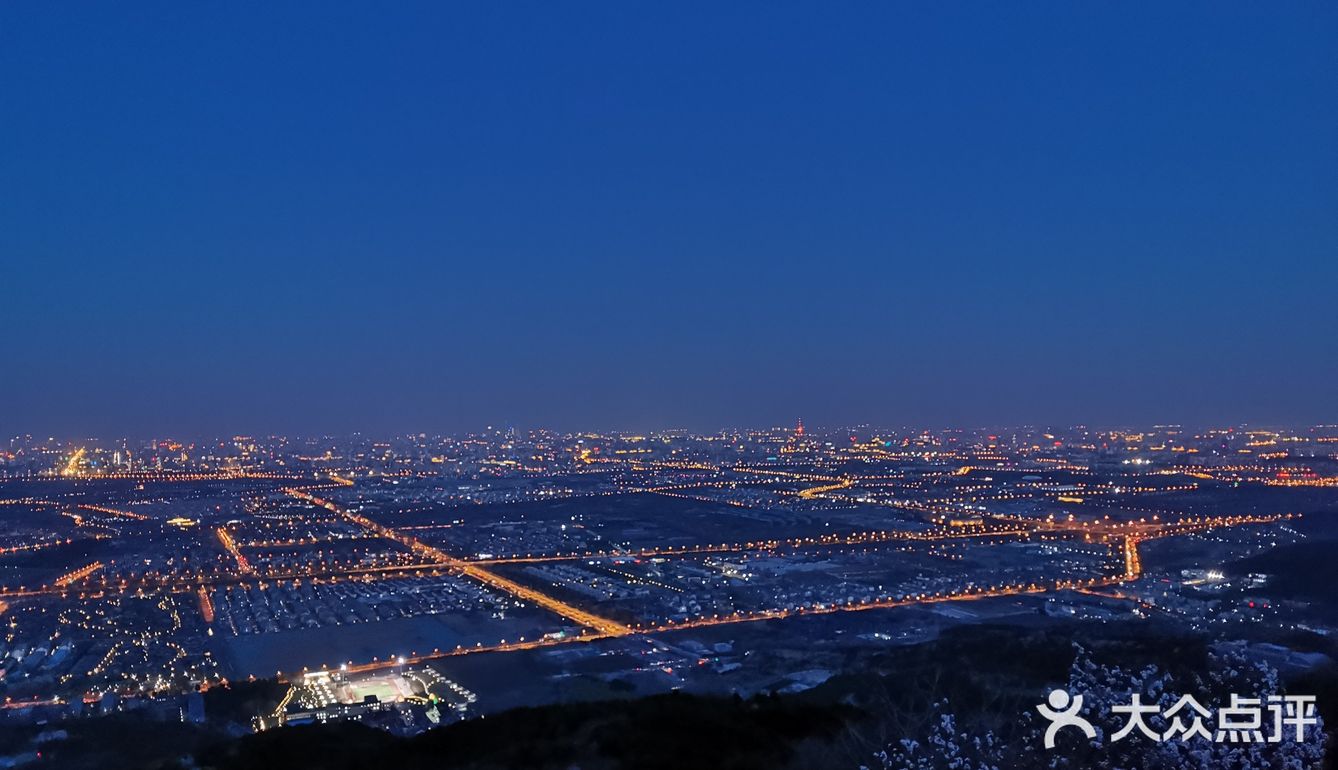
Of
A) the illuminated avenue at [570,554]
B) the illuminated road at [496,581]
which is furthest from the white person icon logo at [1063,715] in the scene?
the illuminated road at [496,581]

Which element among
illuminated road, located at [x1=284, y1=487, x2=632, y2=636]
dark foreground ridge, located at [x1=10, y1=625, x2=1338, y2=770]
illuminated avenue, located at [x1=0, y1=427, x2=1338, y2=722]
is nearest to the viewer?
dark foreground ridge, located at [x1=10, y1=625, x2=1338, y2=770]

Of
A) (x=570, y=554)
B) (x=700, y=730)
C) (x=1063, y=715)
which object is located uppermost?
(x=1063, y=715)

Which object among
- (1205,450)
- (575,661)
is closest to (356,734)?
(575,661)

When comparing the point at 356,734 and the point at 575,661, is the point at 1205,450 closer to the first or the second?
the point at 575,661

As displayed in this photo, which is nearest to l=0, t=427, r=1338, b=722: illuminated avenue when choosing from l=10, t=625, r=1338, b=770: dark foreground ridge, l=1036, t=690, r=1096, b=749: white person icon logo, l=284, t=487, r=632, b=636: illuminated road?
l=284, t=487, r=632, b=636: illuminated road

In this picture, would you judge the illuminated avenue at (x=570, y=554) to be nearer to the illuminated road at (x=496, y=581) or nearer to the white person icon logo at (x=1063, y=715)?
the illuminated road at (x=496, y=581)

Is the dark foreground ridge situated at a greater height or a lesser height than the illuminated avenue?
greater

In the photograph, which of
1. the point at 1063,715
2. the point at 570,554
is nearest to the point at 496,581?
the point at 570,554

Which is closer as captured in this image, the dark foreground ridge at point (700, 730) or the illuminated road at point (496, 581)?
the dark foreground ridge at point (700, 730)

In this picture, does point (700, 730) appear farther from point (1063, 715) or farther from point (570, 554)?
point (570, 554)

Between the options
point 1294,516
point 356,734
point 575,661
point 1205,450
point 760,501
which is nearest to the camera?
point 356,734

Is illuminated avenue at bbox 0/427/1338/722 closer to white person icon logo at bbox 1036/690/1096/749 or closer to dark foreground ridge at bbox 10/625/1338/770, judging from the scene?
dark foreground ridge at bbox 10/625/1338/770
